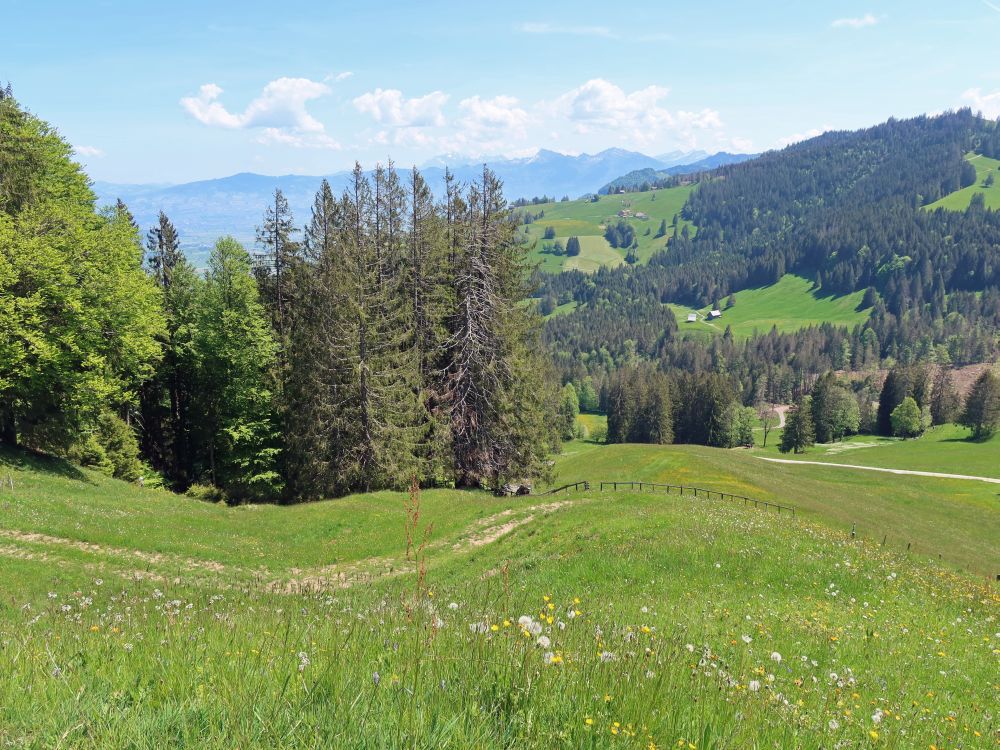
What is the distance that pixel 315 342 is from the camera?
39.9 m

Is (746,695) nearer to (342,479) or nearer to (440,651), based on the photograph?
(440,651)

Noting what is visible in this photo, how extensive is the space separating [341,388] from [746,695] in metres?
36.9

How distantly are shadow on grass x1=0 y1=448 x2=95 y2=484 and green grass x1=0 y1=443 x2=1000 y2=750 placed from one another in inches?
173

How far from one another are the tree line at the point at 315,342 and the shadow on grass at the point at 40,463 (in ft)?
4.66

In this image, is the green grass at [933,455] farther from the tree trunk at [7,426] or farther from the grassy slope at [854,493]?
the tree trunk at [7,426]

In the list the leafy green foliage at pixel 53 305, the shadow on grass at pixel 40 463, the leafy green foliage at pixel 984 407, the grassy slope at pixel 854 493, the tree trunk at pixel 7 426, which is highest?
the leafy green foliage at pixel 53 305

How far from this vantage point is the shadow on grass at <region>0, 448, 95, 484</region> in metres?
30.9

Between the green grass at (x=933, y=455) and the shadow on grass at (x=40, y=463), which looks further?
the green grass at (x=933, y=455)

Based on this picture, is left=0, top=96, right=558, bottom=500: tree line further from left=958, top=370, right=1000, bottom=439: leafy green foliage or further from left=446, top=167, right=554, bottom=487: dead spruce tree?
left=958, top=370, right=1000, bottom=439: leafy green foliage

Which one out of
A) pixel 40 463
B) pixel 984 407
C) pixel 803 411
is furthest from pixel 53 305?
pixel 984 407

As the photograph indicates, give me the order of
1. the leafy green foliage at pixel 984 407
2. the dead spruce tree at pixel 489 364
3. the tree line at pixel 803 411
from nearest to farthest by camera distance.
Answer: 1. the dead spruce tree at pixel 489 364
2. the leafy green foliage at pixel 984 407
3. the tree line at pixel 803 411

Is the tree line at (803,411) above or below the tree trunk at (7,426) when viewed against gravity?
below

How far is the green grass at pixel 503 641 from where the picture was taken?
3.50 metres

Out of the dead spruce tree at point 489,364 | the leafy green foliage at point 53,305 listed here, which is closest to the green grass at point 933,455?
the dead spruce tree at point 489,364
